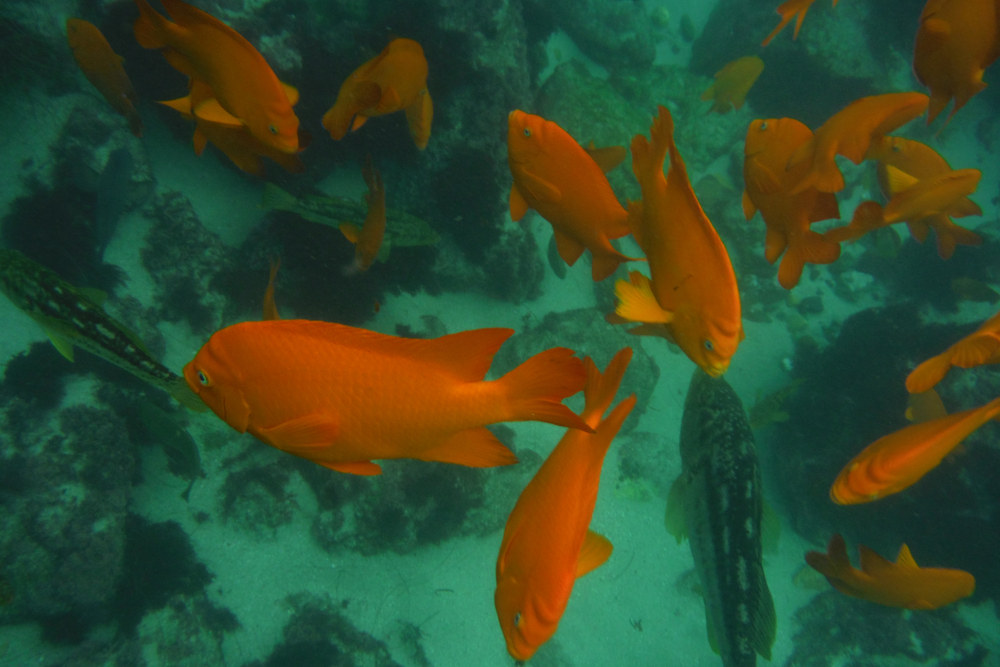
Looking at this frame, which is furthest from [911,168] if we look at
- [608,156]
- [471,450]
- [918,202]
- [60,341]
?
[60,341]

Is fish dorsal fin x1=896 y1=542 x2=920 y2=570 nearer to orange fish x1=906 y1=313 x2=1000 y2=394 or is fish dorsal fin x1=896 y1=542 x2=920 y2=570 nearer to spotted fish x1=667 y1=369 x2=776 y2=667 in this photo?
spotted fish x1=667 y1=369 x2=776 y2=667

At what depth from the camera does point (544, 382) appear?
1.51m

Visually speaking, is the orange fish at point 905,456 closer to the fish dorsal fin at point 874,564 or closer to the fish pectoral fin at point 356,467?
the fish dorsal fin at point 874,564

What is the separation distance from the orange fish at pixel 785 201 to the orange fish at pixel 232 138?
9.06ft

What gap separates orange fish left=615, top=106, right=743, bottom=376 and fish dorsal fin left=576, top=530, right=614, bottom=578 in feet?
3.31

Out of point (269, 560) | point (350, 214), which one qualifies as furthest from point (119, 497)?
point (350, 214)

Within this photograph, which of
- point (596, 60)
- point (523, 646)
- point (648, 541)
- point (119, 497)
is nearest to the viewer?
point (523, 646)

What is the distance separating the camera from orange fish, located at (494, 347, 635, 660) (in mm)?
1600

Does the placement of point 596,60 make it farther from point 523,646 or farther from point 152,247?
point 523,646

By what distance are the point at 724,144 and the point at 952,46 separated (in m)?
8.76

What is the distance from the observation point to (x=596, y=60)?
420 inches

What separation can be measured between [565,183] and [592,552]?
1920mm

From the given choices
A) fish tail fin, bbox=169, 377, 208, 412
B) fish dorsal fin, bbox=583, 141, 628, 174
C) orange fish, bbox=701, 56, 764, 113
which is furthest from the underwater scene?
fish dorsal fin, bbox=583, 141, 628, 174

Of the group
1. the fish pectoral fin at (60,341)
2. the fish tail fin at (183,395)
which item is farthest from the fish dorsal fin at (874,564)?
the fish pectoral fin at (60,341)
